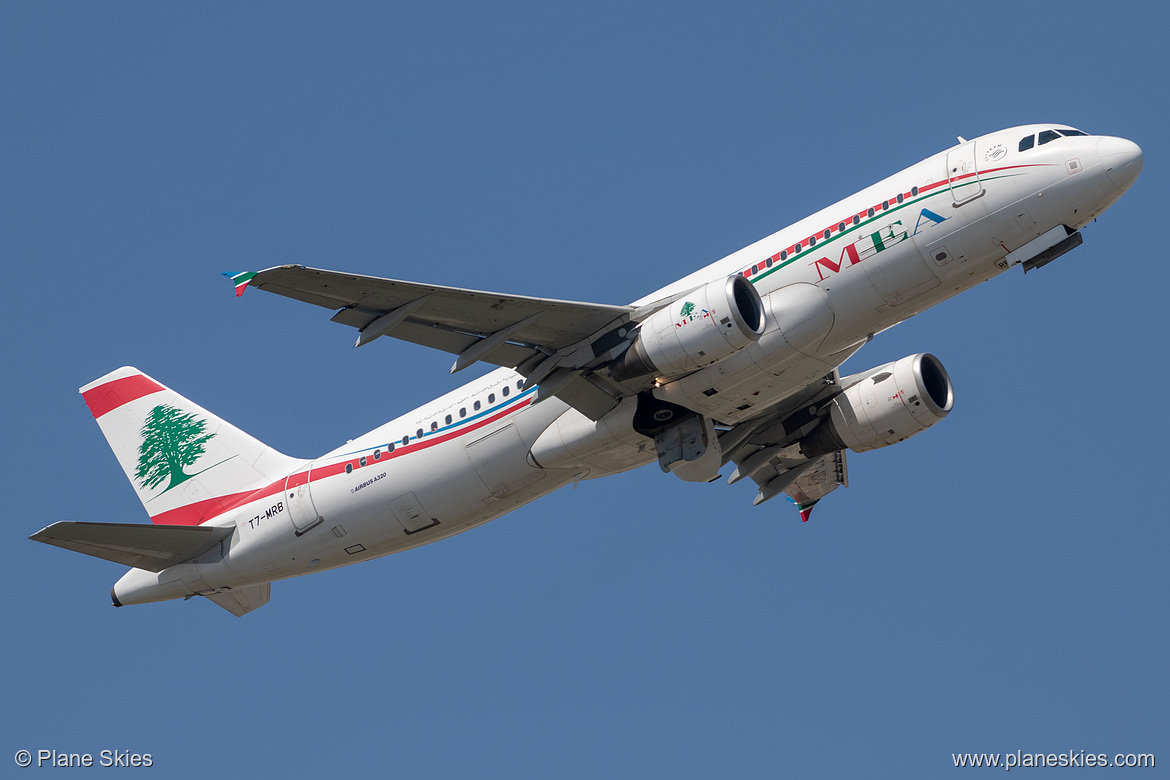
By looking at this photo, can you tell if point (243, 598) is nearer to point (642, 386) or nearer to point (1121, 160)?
point (642, 386)

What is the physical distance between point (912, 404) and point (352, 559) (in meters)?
15.0

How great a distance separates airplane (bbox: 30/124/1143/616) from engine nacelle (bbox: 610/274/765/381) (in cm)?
5

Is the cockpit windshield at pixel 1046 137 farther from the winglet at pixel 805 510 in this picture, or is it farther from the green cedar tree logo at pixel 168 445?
the green cedar tree logo at pixel 168 445

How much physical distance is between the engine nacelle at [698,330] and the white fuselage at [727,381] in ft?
3.01

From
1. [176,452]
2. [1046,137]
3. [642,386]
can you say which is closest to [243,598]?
[176,452]

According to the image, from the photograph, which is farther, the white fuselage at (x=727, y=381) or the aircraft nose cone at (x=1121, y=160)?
the white fuselage at (x=727, y=381)

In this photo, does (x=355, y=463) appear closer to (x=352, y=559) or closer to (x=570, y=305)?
(x=352, y=559)

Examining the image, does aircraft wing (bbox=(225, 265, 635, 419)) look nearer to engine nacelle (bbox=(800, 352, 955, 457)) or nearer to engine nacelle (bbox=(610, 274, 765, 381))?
engine nacelle (bbox=(610, 274, 765, 381))

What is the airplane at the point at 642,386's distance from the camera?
2908cm

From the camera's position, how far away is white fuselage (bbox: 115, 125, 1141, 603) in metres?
29.2

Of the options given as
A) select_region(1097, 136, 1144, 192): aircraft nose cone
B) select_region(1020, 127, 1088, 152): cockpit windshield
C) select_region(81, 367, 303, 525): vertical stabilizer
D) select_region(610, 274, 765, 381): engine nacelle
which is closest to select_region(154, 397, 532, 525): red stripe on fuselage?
select_region(81, 367, 303, 525): vertical stabilizer

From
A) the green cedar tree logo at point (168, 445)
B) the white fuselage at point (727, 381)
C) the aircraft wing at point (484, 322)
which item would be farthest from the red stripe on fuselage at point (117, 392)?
the aircraft wing at point (484, 322)

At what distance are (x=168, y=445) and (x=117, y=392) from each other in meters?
2.57

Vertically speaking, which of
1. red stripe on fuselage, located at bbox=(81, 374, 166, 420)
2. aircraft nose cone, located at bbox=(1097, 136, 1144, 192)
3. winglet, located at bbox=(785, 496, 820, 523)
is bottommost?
winglet, located at bbox=(785, 496, 820, 523)
